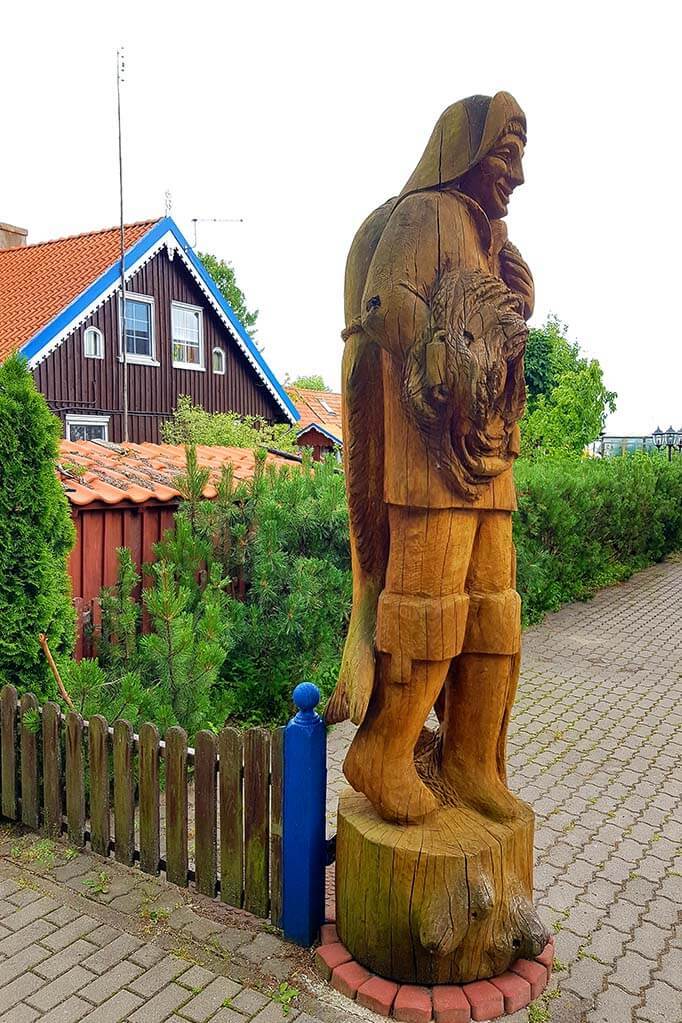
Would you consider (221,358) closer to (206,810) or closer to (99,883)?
(99,883)

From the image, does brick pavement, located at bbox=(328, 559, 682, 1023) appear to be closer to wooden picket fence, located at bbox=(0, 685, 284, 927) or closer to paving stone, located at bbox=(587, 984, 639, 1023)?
paving stone, located at bbox=(587, 984, 639, 1023)

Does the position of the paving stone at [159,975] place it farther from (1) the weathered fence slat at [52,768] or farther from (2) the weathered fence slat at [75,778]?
(1) the weathered fence slat at [52,768]

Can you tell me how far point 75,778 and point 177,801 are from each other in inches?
28.2

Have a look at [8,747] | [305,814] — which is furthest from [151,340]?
[305,814]

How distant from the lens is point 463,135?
2.52 meters

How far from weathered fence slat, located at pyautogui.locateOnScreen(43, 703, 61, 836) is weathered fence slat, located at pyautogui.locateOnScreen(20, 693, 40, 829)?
0.07 metres

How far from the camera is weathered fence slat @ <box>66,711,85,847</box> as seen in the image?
377cm

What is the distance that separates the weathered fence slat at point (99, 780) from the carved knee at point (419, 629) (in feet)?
5.62

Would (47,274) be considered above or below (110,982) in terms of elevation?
above

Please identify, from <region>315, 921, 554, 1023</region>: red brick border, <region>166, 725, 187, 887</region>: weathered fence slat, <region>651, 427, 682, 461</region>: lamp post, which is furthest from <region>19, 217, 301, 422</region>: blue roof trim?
<region>651, 427, 682, 461</region>: lamp post

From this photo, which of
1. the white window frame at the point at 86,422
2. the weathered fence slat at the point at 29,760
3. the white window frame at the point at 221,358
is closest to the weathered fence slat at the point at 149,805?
the weathered fence slat at the point at 29,760

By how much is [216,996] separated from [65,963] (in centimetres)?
65

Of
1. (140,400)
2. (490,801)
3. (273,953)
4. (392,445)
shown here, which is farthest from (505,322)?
(140,400)

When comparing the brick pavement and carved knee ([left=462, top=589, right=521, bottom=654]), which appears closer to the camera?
carved knee ([left=462, top=589, right=521, bottom=654])
